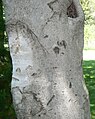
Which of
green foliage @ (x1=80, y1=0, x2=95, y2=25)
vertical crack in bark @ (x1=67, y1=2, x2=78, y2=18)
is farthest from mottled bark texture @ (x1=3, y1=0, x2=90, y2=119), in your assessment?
green foliage @ (x1=80, y1=0, x2=95, y2=25)

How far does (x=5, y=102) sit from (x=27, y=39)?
2.16 m

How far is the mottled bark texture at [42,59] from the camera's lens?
7.38 ft

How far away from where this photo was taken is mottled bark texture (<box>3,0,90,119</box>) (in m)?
2.25

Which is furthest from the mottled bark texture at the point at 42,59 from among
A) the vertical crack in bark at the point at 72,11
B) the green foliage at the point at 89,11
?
the green foliage at the point at 89,11

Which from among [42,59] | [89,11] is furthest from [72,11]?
[89,11]

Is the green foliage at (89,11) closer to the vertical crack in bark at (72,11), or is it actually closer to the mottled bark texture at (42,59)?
the vertical crack in bark at (72,11)

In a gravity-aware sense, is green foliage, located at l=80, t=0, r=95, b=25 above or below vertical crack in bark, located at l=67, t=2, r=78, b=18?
above

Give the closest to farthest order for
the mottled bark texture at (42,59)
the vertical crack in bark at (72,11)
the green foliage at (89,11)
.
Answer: the mottled bark texture at (42,59) < the vertical crack in bark at (72,11) < the green foliage at (89,11)

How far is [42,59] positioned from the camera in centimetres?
224

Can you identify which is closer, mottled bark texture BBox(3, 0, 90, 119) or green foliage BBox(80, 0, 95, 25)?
mottled bark texture BBox(3, 0, 90, 119)

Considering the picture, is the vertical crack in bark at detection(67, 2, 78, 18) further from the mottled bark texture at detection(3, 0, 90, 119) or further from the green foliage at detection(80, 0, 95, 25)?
the green foliage at detection(80, 0, 95, 25)

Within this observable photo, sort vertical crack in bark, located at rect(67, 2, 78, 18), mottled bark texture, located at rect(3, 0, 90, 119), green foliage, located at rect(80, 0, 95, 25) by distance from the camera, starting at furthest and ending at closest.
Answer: green foliage, located at rect(80, 0, 95, 25), vertical crack in bark, located at rect(67, 2, 78, 18), mottled bark texture, located at rect(3, 0, 90, 119)

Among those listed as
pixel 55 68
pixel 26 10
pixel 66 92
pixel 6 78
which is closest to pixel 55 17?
pixel 26 10

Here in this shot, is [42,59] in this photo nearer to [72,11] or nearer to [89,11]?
[72,11]
